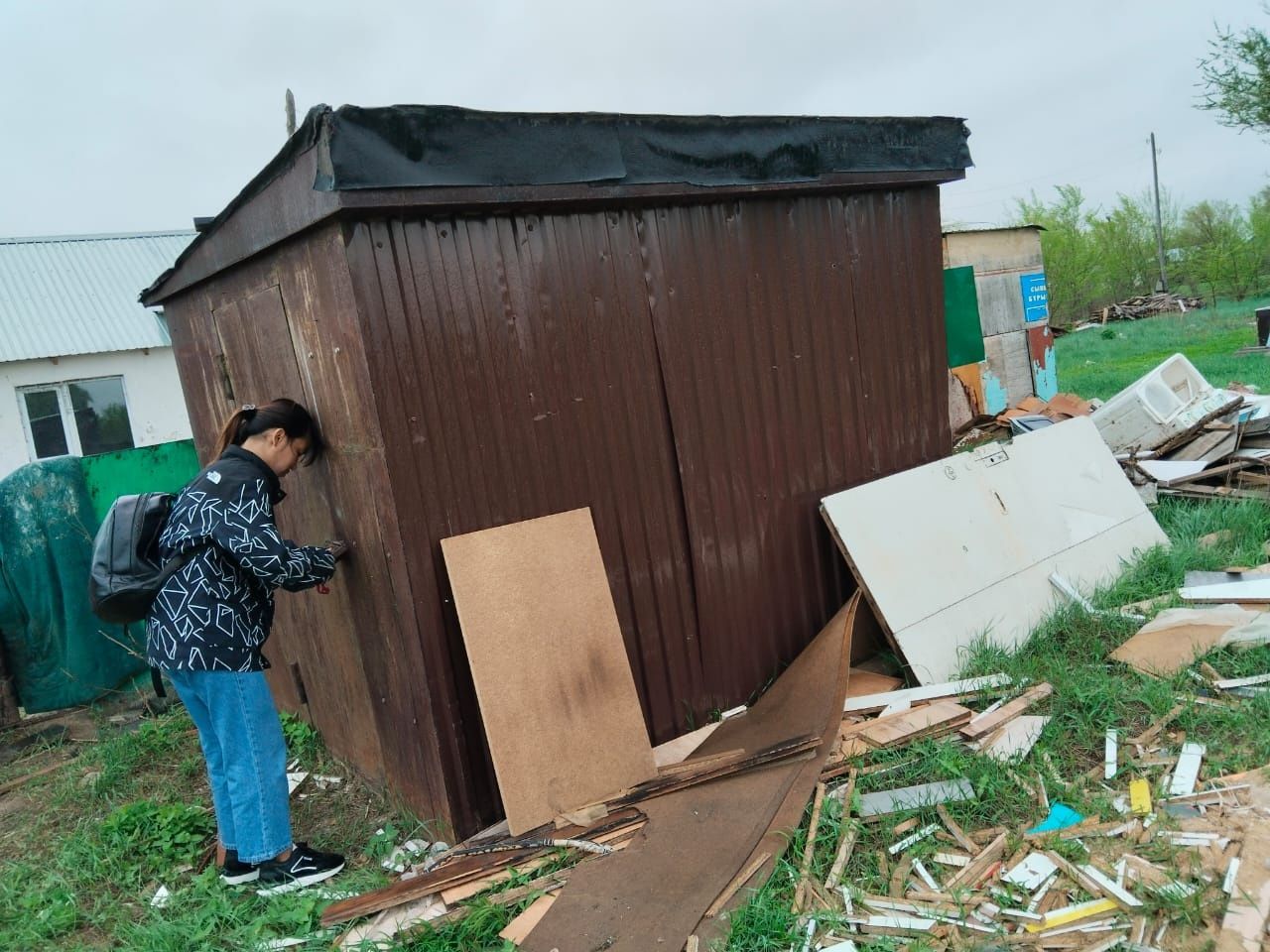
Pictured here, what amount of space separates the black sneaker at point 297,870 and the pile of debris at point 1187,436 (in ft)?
20.3

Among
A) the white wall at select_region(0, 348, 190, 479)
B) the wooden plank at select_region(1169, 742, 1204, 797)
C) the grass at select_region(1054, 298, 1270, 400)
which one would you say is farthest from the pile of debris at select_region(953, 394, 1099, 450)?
the white wall at select_region(0, 348, 190, 479)

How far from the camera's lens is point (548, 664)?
3490 millimetres

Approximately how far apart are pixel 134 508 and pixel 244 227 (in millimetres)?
1354

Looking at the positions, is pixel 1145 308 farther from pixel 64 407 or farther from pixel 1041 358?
pixel 64 407

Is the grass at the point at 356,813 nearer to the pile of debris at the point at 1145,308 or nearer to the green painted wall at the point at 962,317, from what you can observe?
the green painted wall at the point at 962,317

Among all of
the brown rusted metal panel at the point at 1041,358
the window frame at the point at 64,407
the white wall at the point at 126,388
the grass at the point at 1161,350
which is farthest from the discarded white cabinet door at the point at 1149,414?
the window frame at the point at 64,407

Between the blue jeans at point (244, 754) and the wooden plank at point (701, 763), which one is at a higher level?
A: the blue jeans at point (244, 754)

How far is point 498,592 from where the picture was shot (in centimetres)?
344

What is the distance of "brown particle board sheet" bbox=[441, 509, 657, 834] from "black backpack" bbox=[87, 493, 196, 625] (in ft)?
3.73

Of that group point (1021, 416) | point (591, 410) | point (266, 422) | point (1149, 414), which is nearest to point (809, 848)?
point (591, 410)

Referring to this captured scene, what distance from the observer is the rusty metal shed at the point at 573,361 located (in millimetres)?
3275

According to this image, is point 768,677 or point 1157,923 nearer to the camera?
point 1157,923

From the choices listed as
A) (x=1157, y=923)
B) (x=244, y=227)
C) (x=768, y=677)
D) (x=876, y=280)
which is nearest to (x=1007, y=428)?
(x=876, y=280)

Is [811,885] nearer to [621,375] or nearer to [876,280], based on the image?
[621,375]
